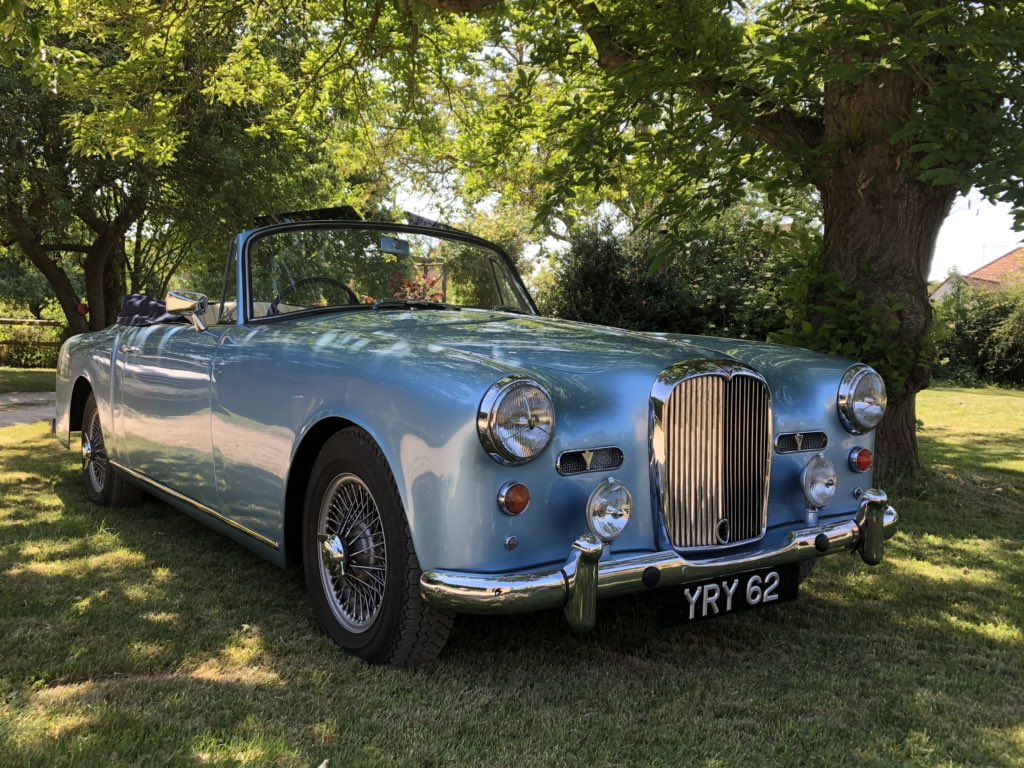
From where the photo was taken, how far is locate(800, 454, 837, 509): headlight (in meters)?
2.93

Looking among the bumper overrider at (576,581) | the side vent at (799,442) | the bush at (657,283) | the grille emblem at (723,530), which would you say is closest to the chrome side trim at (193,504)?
the bumper overrider at (576,581)

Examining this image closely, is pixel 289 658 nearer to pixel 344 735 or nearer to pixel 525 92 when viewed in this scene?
pixel 344 735

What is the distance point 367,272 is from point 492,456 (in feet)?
6.65

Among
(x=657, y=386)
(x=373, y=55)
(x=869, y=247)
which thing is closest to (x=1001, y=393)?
(x=869, y=247)

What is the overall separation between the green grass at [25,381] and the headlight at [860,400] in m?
14.2

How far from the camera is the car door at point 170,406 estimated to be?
362cm

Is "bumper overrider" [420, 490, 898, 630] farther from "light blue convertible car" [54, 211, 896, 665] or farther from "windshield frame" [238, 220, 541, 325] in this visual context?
"windshield frame" [238, 220, 541, 325]

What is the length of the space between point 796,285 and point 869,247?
563 mm

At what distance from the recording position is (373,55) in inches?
335

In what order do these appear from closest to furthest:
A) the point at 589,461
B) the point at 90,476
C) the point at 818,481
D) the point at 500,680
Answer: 1. the point at 589,461
2. the point at 500,680
3. the point at 818,481
4. the point at 90,476

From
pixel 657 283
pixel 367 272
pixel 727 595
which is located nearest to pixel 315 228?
pixel 367 272

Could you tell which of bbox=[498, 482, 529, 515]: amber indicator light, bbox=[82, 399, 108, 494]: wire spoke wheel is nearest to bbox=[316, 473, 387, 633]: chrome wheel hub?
bbox=[498, 482, 529, 515]: amber indicator light

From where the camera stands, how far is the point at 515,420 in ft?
7.50

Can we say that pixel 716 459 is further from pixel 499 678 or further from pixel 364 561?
pixel 364 561
